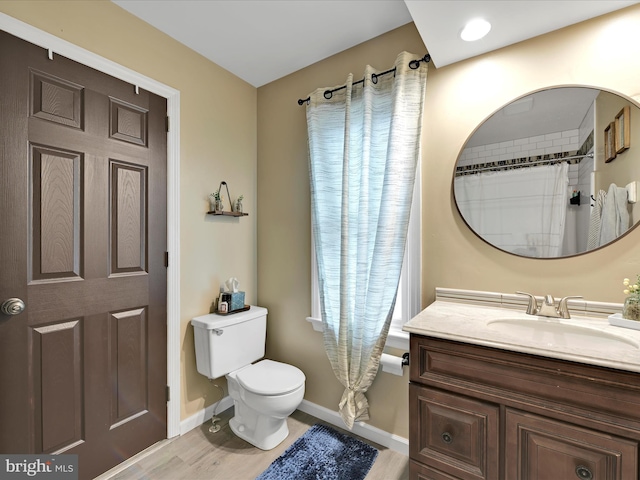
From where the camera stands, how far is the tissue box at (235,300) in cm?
208

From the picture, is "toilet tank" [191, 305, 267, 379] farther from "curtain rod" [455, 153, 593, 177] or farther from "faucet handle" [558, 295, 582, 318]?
"faucet handle" [558, 295, 582, 318]

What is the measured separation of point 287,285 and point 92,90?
164cm

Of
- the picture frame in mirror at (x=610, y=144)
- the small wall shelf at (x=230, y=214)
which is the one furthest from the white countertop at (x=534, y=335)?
the small wall shelf at (x=230, y=214)

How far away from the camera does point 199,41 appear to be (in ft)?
6.32

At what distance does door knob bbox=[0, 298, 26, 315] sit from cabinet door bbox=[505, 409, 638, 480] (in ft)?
6.64

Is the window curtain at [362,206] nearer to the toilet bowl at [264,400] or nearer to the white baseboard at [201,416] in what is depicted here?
the toilet bowl at [264,400]

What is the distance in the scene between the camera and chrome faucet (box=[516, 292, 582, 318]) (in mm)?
1304

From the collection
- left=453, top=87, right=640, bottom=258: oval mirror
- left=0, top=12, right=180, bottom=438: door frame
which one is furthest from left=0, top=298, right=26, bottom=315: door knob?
left=453, top=87, right=640, bottom=258: oval mirror

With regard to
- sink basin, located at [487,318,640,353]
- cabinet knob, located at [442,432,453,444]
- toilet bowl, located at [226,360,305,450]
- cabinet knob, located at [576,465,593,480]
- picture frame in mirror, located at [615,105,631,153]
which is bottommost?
toilet bowl, located at [226,360,305,450]

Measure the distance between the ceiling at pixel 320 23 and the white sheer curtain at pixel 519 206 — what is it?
0.65 meters

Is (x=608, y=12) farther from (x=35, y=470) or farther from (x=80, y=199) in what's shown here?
(x=35, y=470)

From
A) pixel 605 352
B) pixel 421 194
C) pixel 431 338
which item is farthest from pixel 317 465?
pixel 421 194

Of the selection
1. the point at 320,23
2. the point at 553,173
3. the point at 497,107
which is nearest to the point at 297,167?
the point at 320,23

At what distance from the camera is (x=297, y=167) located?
7.27ft
